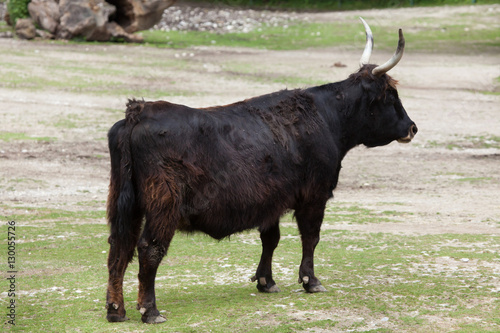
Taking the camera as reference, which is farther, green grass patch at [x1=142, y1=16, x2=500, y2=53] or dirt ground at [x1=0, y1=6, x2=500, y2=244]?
green grass patch at [x1=142, y1=16, x2=500, y2=53]

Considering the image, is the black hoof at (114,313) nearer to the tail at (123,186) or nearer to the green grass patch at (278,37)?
the tail at (123,186)

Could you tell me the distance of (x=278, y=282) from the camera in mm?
7676

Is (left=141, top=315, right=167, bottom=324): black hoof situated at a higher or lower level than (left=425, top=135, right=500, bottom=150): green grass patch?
higher

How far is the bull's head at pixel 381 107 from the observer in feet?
25.6

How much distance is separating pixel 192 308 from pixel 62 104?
12.2 m

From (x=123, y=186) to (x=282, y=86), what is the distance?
15.0 metres

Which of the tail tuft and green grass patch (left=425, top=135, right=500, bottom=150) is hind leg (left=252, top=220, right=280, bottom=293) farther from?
green grass patch (left=425, top=135, right=500, bottom=150)

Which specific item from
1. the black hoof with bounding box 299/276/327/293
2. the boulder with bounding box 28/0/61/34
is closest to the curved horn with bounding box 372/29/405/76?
the black hoof with bounding box 299/276/327/293

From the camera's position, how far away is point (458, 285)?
7312mm

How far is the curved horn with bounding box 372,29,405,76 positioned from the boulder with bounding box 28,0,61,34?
63.2 feet

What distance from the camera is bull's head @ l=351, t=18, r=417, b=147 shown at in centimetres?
780

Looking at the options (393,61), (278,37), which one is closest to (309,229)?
(393,61)

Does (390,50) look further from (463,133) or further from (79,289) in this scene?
(79,289)

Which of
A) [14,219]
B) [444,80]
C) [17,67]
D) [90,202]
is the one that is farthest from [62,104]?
[444,80]
